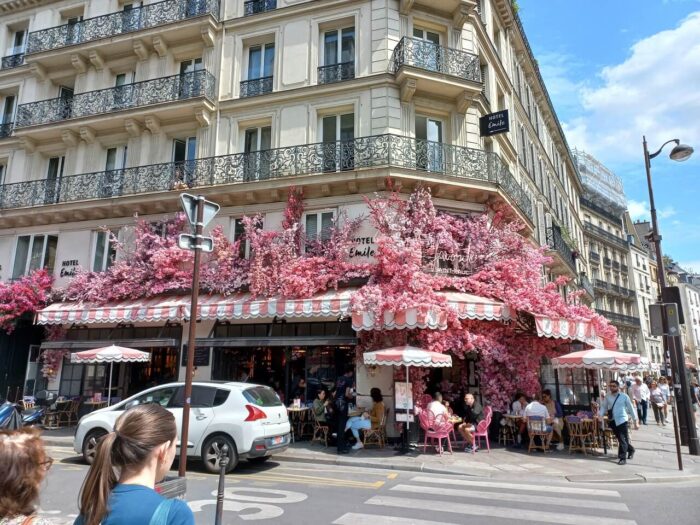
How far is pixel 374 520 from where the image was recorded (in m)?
6.18

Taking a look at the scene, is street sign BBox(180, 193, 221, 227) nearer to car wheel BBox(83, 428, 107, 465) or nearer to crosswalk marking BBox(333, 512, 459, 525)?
crosswalk marking BBox(333, 512, 459, 525)

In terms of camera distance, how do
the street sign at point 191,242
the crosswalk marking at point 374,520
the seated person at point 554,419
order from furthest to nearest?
the seated person at point 554,419 < the street sign at point 191,242 < the crosswalk marking at point 374,520

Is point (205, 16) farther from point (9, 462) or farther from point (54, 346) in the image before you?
point (9, 462)

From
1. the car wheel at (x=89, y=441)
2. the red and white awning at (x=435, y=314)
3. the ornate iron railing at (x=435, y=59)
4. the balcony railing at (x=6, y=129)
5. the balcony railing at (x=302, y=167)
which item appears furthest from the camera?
the balcony railing at (x=6, y=129)

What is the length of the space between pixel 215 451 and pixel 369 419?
4.16 m

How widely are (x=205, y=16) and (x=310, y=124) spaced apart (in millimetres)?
5797

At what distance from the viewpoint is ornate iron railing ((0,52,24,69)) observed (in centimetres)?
2044

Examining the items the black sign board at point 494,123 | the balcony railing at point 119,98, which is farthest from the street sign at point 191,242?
the black sign board at point 494,123

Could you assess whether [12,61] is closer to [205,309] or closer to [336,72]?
[336,72]

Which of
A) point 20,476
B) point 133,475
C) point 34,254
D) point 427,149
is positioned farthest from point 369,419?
point 34,254

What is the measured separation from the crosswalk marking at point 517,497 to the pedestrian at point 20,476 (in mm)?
6887

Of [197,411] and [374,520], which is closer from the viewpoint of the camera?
[374,520]

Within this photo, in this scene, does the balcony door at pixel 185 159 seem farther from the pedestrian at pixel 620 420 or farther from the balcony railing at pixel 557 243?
the balcony railing at pixel 557 243

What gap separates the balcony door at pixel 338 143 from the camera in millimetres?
14650
